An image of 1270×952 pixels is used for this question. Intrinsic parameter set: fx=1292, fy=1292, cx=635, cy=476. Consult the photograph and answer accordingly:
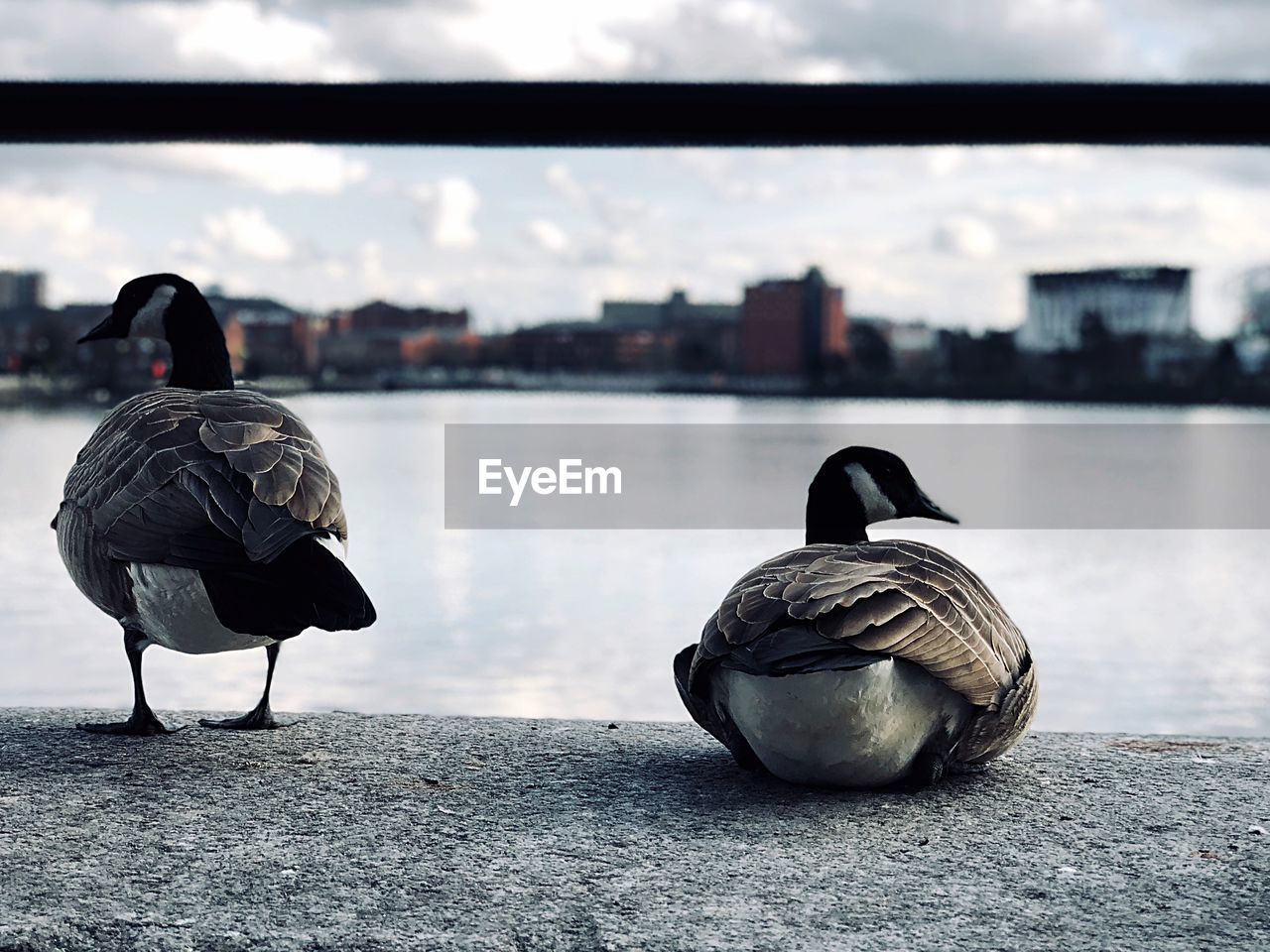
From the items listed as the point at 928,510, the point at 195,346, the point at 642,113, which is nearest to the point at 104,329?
the point at 195,346

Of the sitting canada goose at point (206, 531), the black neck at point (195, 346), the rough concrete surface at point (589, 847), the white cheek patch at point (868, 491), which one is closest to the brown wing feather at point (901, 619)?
the rough concrete surface at point (589, 847)

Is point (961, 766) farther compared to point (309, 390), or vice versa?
point (309, 390)

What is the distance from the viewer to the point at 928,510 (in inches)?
101

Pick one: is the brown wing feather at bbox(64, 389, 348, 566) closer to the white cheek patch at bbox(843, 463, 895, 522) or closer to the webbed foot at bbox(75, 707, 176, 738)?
the webbed foot at bbox(75, 707, 176, 738)

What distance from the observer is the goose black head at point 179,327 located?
2.97 meters

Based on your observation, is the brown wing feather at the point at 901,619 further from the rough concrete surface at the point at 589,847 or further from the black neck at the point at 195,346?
the black neck at the point at 195,346

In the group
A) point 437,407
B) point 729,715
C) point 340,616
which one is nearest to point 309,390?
point 437,407

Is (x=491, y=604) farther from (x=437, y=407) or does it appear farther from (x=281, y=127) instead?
(x=281, y=127)

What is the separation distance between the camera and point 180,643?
7.45ft

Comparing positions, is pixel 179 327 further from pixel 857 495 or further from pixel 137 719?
pixel 857 495

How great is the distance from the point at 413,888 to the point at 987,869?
706 millimetres

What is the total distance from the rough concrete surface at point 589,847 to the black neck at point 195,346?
0.91 metres

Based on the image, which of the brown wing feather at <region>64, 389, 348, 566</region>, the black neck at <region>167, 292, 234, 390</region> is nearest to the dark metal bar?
the brown wing feather at <region>64, 389, 348, 566</region>

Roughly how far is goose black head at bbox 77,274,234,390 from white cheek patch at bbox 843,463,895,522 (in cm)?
146
